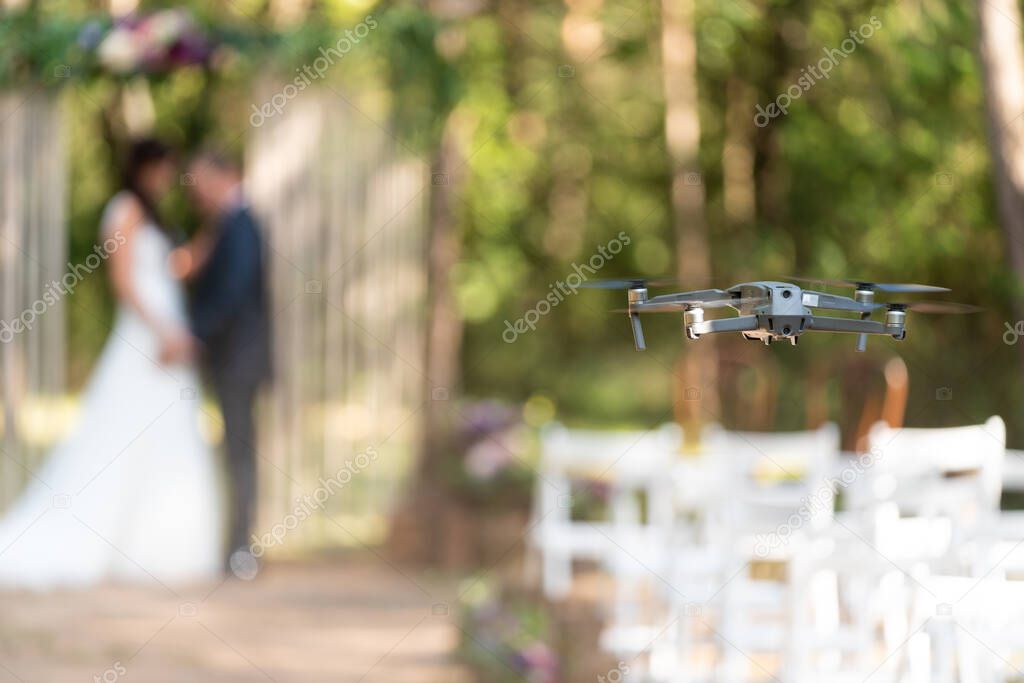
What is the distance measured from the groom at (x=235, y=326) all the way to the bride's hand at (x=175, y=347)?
77 millimetres

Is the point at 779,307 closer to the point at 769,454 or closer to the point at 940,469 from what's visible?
the point at 940,469

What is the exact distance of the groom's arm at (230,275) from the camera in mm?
6590

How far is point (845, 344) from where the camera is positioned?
33.1ft

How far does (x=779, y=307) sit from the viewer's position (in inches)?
56.9

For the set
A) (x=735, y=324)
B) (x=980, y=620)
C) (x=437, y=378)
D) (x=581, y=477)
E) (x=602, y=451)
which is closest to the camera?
(x=735, y=324)

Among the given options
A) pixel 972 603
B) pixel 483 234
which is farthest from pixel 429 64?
pixel 483 234

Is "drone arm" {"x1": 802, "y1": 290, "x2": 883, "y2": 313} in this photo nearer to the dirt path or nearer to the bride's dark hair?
the dirt path

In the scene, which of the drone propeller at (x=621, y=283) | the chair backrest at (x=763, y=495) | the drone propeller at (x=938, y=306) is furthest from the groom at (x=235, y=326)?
the drone propeller at (x=938, y=306)

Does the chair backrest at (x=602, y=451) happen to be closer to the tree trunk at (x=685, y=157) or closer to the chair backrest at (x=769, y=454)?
the chair backrest at (x=769, y=454)

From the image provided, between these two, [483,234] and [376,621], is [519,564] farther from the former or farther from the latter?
[483,234]

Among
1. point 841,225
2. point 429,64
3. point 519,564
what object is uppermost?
point 429,64

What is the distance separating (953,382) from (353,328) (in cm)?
480

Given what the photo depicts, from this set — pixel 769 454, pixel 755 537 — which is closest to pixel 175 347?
pixel 769 454

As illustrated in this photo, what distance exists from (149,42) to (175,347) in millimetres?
1392
